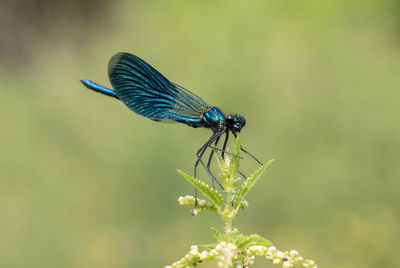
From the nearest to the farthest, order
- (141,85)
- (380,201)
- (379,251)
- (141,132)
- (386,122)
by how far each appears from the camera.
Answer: (141,85) → (379,251) → (380,201) → (386,122) → (141,132)

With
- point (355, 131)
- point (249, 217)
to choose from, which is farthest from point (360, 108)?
point (249, 217)

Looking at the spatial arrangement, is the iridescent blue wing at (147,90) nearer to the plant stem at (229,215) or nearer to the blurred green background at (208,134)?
the plant stem at (229,215)

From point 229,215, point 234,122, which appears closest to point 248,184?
point 229,215

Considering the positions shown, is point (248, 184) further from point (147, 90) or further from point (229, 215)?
point (147, 90)

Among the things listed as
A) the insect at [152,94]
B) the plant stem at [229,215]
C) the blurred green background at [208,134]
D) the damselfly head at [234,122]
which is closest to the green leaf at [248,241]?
the plant stem at [229,215]

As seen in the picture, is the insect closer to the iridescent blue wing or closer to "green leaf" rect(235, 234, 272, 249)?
the iridescent blue wing

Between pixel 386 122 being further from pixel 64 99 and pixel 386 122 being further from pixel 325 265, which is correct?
pixel 64 99
